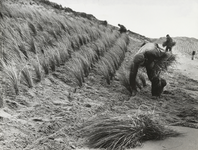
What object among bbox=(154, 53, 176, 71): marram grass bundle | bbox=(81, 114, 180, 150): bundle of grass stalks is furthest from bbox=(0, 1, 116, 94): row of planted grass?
bbox=(154, 53, 176, 71): marram grass bundle

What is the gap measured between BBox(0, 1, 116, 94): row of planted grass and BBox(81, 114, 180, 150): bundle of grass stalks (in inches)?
48.4

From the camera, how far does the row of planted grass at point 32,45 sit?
3.53m

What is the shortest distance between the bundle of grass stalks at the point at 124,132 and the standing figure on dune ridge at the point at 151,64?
5.32 feet

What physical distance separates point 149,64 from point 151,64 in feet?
0.15

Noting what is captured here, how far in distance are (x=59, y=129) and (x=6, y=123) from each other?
56cm

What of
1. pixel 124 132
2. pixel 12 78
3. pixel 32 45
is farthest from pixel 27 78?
pixel 124 132

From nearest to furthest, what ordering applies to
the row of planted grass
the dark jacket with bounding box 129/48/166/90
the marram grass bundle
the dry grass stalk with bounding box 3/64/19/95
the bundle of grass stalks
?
1. the bundle of grass stalks
2. the dry grass stalk with bounding box 3/64/19/95
3. the row of planted grass
4. the dark jacket with bounding box 129/48/166/90
5. the marram grass bundle

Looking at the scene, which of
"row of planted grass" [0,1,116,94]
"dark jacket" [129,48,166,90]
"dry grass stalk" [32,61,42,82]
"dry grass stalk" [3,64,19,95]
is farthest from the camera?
"dark jacket" [129,48,166,90]

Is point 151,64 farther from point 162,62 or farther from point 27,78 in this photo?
point 27,78

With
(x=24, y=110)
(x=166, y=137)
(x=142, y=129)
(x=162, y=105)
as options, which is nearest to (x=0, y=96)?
(x=24, y=110)

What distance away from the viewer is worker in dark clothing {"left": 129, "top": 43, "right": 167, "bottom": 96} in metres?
4.13

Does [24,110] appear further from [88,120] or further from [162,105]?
[162,105]

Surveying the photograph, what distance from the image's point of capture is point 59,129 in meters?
2.68

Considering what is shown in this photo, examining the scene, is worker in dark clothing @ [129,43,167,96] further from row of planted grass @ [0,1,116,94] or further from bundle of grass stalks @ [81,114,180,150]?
bundle of grass stalks @ [81,114,180,150]
